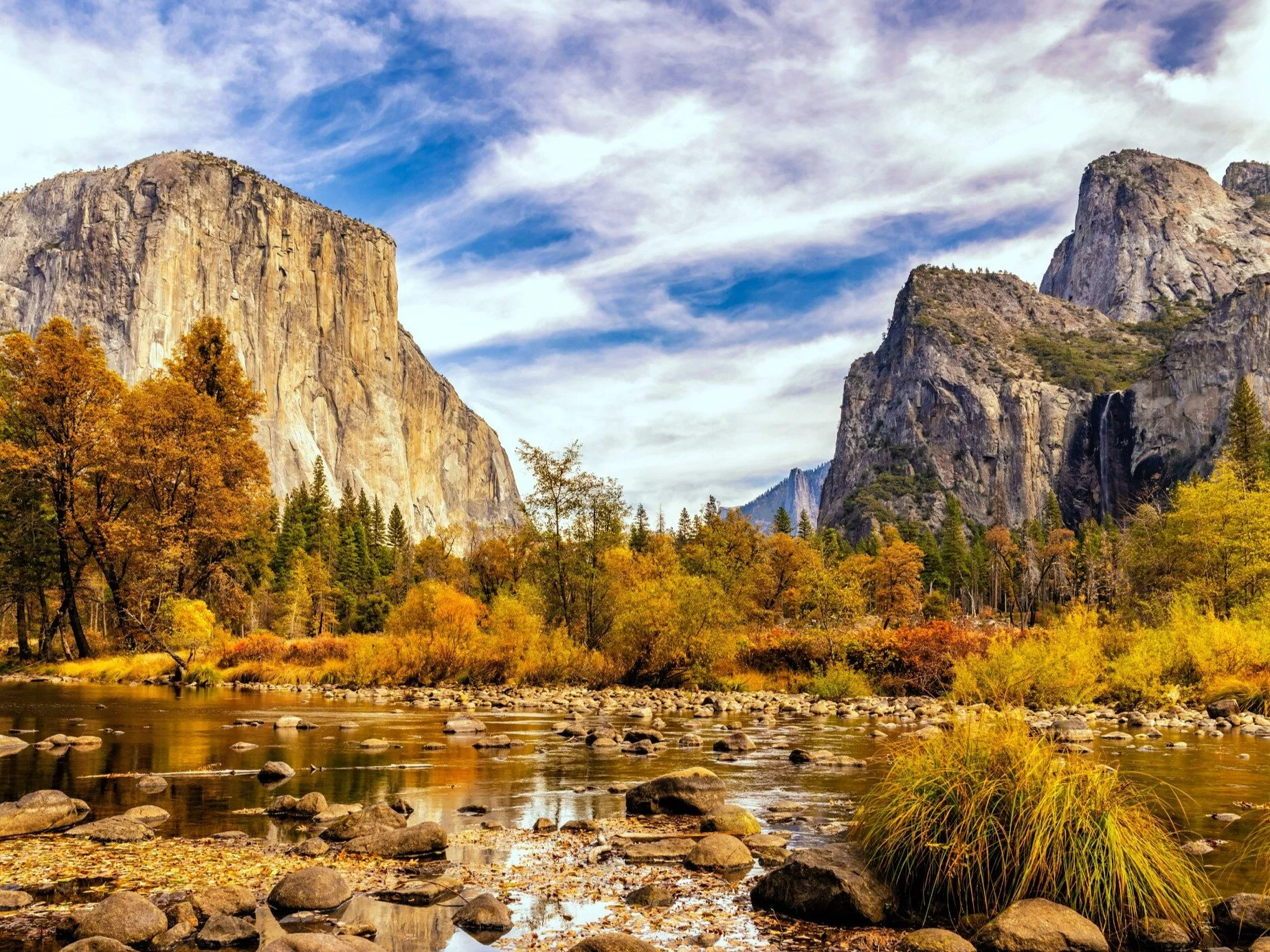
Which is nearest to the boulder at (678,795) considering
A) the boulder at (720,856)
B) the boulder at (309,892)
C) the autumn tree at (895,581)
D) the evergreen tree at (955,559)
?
the boulder at (720,856)

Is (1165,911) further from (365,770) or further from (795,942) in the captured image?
(365,770)

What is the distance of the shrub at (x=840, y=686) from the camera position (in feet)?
98.5

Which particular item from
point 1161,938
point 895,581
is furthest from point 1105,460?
point 1161,938

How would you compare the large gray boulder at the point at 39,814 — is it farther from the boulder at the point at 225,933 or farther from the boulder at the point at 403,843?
the boulder at the point at 225,933

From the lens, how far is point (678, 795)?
11.2 metres

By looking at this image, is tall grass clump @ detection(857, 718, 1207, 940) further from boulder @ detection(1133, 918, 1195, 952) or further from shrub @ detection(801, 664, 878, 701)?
shrub @ detection(801, 664, 878, 701)

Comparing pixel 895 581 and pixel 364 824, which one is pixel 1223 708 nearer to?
pixel 364 824

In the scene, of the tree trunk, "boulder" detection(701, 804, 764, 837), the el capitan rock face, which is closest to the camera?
"boulder" detection(701, 804, 764, 837)

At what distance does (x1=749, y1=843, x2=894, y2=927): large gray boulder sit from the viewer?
702 centimetres

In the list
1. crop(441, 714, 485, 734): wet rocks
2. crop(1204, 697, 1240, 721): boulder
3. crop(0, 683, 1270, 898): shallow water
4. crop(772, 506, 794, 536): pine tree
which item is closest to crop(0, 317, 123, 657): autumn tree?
crop(0, 683, 1270, 898): shallow water

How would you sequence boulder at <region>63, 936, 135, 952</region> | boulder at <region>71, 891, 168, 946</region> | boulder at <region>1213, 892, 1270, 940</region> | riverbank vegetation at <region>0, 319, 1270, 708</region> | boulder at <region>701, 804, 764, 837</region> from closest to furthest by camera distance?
boulder at <region>63, 936, 135, 952</region> < boulder at <region>71, 891, 168, 946</region> < boulder at <region>1213, 892, 1270, 940</region> < boulder at <region>701, 804, 764, 837</region> < riverbank vegetation at <region>0, 319, 1270, 708</region>

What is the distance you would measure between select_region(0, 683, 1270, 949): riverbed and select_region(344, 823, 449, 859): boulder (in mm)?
258

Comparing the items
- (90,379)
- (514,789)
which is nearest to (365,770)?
(514,789)

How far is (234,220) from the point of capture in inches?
6978
